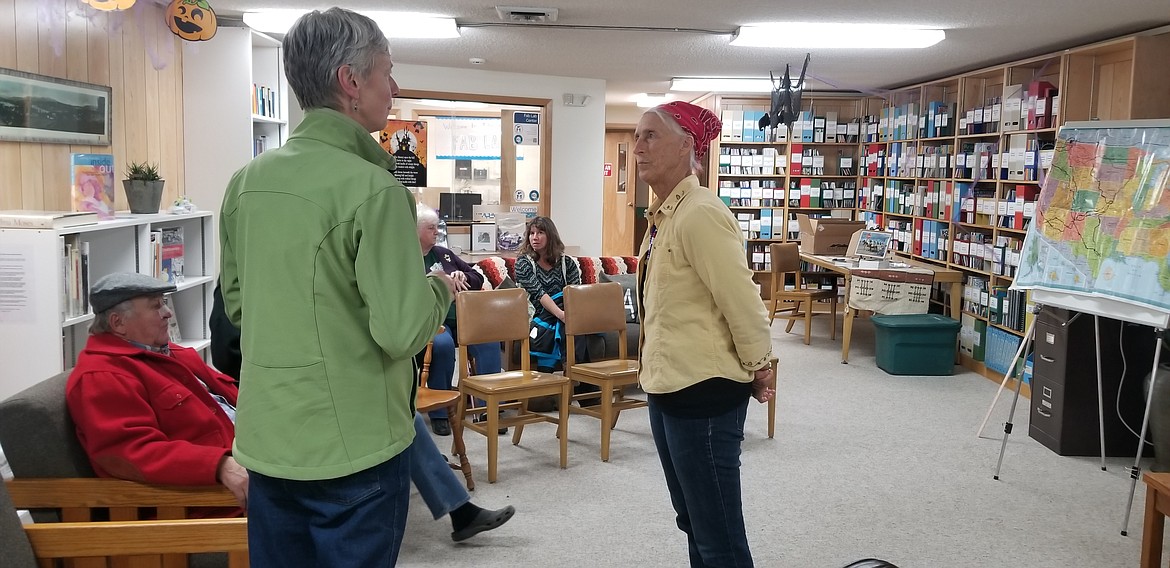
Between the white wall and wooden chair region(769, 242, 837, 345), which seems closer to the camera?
wooden chair region(769, 242, 837, 345)

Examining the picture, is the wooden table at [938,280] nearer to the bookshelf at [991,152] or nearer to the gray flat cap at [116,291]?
the bookshelf at [991,152]

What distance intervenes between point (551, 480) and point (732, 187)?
19.8ft

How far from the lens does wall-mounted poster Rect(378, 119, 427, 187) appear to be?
28.5 feet

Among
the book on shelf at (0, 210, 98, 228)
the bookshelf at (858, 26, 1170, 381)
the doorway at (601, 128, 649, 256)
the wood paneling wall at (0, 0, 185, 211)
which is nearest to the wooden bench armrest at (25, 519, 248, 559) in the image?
the book on shelf at (0, 210, 98, 228)

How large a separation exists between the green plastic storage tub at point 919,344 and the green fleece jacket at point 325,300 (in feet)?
19.0

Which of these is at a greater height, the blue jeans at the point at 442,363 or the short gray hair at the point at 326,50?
the short gray hair at the point at 326,50

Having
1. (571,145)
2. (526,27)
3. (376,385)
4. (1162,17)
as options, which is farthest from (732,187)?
(376,385)

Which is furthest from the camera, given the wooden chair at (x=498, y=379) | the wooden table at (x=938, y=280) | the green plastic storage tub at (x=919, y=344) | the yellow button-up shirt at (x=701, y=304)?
the wooden table at (x=938, y=280)

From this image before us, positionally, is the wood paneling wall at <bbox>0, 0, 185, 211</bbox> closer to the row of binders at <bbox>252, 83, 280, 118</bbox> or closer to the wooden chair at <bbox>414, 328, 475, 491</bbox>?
the row of binders at <bbox>252, 83, 280, 118</bbox>

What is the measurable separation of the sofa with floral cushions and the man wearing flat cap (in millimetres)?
2814

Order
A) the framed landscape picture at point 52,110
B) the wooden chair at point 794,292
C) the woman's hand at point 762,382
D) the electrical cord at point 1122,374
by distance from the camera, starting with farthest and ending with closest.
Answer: the wooden chair at point 794,292
the electrical cord at point 1122,374
the framed landscape picture at point 52,110
the woman's hand at point 762,382

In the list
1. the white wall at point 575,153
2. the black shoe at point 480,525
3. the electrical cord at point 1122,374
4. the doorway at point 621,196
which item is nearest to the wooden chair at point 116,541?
the black shoe at point 480,525

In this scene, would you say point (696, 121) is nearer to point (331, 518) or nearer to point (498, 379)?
point (331, 518)

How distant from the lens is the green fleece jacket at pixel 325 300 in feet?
4.55
